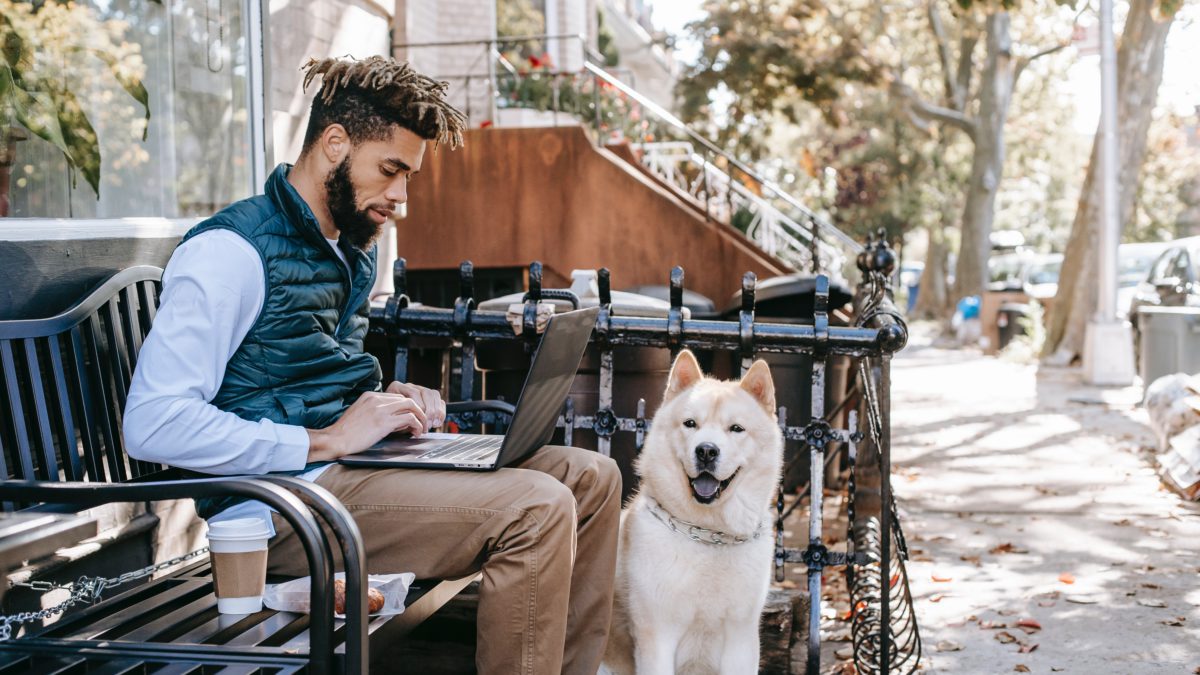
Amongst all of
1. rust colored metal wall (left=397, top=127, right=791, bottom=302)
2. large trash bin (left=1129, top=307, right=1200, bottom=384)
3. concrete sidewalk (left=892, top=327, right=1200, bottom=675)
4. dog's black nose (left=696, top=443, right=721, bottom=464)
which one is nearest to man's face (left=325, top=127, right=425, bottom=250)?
dog's black nose (left=696, top=443, right=721, bottom=464)

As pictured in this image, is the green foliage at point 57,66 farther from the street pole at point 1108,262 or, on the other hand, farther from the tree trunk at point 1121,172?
the tree trunk at point 1121,172

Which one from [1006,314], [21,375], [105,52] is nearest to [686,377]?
[21,375]

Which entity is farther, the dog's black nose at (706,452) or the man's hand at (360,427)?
the dog's black nose at (706,452)

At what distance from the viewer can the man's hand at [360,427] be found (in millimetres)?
2830

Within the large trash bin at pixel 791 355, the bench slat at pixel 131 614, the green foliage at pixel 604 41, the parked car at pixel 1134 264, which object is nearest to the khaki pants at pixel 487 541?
the bench slat at pixel 131 614

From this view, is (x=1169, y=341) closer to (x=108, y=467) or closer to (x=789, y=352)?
(x=789, y=352)

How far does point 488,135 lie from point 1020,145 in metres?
36.4

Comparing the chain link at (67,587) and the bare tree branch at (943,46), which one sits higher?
the bare tree branch at (943,46)

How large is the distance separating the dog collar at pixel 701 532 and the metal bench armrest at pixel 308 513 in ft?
4.96

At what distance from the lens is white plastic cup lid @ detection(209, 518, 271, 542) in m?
2.41

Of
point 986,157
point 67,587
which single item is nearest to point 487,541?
point 67,587

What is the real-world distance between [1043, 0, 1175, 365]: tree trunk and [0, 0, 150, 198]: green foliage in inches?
598

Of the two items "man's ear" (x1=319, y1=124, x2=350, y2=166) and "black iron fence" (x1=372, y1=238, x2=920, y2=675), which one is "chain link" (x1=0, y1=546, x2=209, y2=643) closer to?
"man's ear" (x1=319, y1=124, x2=350, y2=166)

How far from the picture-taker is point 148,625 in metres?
2.42
